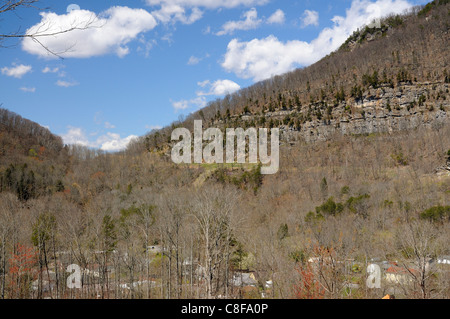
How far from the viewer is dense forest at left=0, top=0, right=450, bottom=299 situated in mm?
25578

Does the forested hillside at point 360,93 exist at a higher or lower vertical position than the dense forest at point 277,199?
higher

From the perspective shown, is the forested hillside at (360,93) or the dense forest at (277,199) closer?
the dense forest at (277,199)

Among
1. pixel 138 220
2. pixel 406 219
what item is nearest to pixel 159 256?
pixel 138 220

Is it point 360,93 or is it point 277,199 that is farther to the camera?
point 360,93

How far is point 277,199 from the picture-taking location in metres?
57.5

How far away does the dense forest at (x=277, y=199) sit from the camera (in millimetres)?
25578

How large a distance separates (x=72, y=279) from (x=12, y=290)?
660 centimetres

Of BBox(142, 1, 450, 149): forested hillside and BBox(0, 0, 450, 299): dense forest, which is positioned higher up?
BBox(142, 1, 450, 149): forested hillside

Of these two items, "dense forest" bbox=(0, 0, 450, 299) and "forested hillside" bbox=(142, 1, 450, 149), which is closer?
"dense forest" bbox=(0, 0, 450, 299)

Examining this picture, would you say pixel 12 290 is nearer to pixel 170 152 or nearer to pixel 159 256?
pixel 159 256

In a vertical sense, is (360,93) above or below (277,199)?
above
